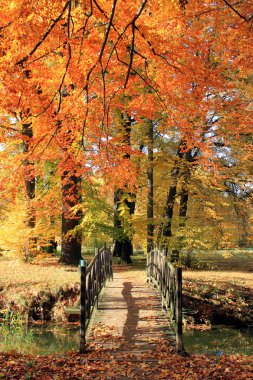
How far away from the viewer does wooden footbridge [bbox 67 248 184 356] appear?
646cm

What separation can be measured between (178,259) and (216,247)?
5.86ft

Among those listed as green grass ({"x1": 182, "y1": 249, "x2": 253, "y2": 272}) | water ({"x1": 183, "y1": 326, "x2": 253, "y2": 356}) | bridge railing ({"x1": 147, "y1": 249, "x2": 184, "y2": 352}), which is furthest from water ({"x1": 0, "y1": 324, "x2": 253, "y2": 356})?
green grass ({"x1": 182, "y1": 249, "x2": 253, "y2": 272})

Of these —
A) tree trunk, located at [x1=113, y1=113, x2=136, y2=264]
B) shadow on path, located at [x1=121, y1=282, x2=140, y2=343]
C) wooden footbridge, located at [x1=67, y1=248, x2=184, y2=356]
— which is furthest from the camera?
tree trunk, located at [x1=113, y1=113, x2=136, y2=264]

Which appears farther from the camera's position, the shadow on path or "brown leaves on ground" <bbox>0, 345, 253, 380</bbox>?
the shadow on path

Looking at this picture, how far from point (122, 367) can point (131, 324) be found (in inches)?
103

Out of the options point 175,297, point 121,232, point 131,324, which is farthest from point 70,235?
point 175,297

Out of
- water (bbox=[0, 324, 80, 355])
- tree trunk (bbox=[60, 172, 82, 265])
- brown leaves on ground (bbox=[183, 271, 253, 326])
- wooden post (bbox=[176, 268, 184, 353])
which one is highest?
tree trunk (bbox=[60, 172, 82, 265])

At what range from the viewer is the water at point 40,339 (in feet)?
27.7

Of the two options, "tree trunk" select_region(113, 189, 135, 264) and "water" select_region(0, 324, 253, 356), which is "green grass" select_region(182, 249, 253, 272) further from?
"water" select_region(0, 324, 253, 356)

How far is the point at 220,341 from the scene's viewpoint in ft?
32.1

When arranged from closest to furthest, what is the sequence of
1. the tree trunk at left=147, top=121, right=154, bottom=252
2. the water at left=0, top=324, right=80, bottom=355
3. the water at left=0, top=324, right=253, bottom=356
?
the water at left=0, top=324, right=80, bottom=355 → the water at left=0, top=324, right=253, bottom=356 → the tree trunk at left=147, top=121, right=154, bottom=252

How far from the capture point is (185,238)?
55.8 ft

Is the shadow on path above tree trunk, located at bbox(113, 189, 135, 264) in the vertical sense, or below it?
below

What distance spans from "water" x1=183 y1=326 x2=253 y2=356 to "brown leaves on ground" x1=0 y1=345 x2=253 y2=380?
2.71 m
